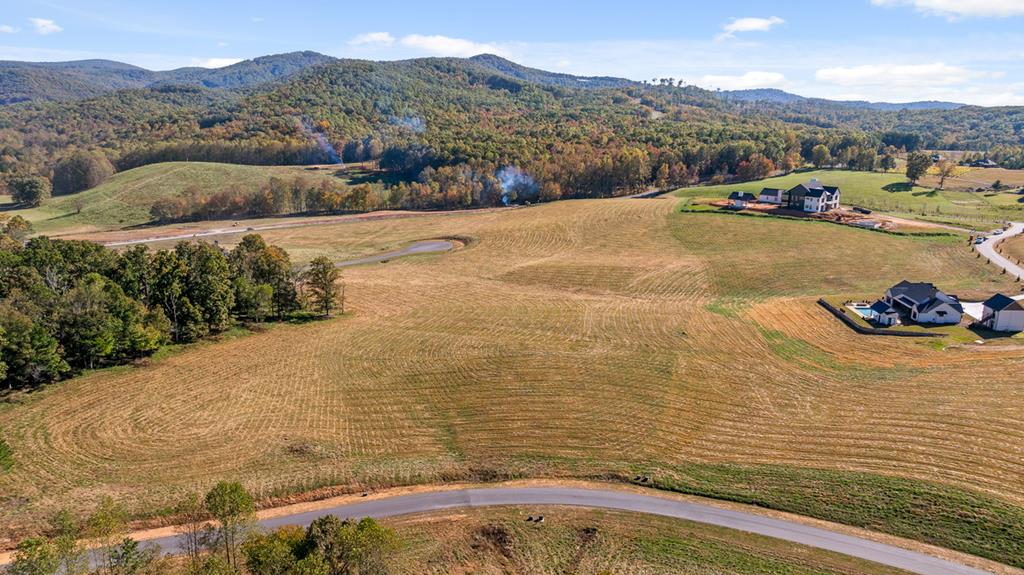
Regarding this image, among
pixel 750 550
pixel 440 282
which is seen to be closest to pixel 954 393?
pixel 750 550

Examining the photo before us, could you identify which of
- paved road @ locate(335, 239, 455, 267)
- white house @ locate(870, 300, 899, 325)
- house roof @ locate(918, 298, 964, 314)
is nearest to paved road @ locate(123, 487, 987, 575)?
white house @ locate(870, 300, 899, 325)

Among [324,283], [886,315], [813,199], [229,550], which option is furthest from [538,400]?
[813,199]

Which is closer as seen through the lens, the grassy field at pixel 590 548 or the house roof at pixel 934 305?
the grassy field at pixel 590 548

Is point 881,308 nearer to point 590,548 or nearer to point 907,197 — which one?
point 590,548

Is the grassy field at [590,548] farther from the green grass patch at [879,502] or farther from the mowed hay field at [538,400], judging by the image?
the mowed hay field at [538,400]

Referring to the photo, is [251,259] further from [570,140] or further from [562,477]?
[570,140]

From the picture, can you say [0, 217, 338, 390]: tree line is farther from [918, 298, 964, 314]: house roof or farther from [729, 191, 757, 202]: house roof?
[729, 191, 757, 202]: house roof

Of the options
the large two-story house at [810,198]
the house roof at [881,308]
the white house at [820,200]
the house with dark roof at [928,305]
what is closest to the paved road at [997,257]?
the house with dark roof at [928,305]
